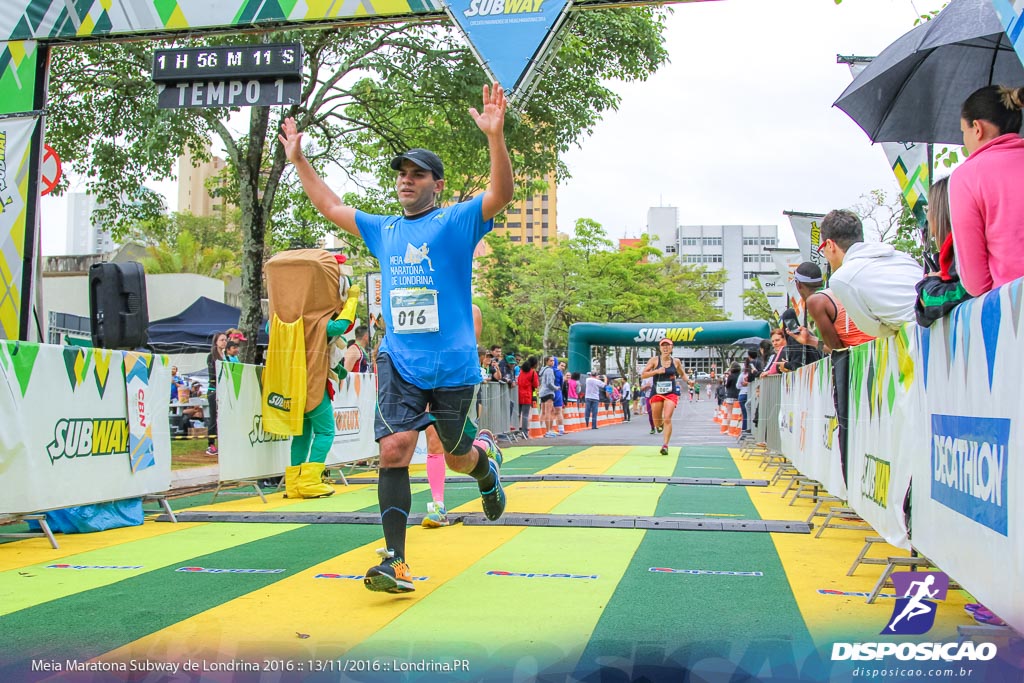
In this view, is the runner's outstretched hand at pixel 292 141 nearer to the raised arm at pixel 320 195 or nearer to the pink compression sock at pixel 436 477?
the raised arm at pixel 320 195

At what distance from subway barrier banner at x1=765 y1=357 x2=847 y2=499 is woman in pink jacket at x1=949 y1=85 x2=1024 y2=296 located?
9.75 ft

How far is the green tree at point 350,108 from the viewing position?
46.6 feet

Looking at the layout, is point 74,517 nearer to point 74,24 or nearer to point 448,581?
point 448,581

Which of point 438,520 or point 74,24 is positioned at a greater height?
point 74,24

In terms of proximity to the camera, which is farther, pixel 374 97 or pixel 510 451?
pixel 510 451

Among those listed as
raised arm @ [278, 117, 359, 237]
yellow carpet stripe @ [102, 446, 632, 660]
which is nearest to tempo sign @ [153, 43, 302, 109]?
raised arm @ [278, 117, 359, 237]

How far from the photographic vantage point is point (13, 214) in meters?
8.08

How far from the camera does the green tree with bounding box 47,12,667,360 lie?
14219 mm

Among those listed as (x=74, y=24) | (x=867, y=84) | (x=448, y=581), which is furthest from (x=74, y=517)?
(x=867, y=84)

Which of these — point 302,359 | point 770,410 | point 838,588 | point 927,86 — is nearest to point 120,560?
point 302,359

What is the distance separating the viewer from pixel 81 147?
15.7 m

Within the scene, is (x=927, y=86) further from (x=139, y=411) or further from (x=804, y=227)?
(x=804, y=227)

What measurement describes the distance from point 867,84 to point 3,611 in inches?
224

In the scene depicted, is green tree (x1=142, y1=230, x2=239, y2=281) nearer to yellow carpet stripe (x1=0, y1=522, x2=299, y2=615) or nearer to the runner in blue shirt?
yellow carpet stripe (x1=0, y1=522, x2=299, y2=615)
